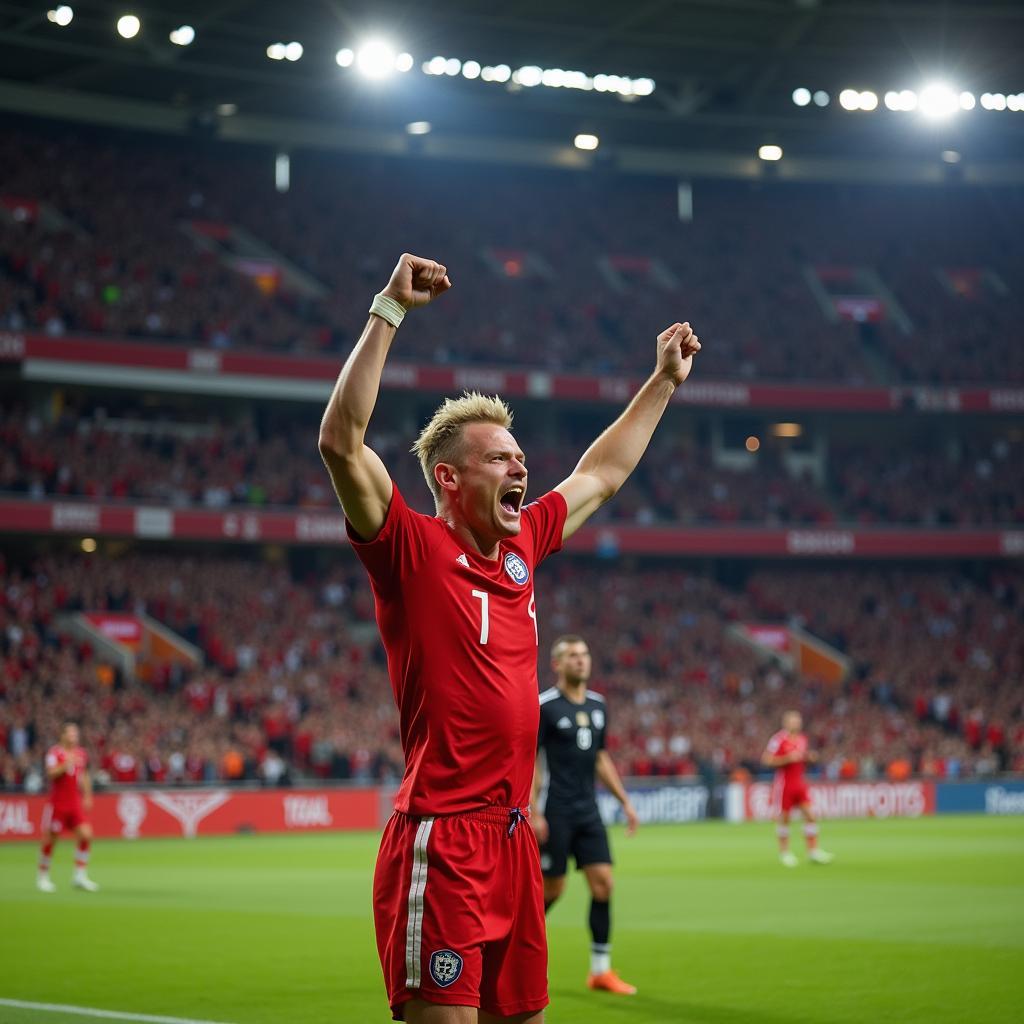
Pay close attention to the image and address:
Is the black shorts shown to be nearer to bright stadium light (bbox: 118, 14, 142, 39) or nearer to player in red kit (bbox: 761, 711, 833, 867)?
player in red kit (bbox: 761, 711, 833, 867)

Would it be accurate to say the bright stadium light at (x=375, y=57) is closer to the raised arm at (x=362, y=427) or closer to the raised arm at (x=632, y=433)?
the raised arm at (x=632, y=433)

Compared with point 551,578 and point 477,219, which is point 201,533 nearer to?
point 551,578

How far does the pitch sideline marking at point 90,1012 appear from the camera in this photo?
1077cm

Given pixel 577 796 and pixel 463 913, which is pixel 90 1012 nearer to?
pixel 577 796

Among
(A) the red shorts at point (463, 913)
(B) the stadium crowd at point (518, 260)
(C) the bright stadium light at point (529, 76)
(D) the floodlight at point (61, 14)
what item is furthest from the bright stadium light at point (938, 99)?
(A) the red shorts at point (463, 913)

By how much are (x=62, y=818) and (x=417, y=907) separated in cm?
1813

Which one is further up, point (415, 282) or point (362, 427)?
point (415, 282)

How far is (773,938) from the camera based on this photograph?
15.8 m

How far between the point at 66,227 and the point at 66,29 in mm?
7222

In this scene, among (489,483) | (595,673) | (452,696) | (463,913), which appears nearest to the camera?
(463,913)

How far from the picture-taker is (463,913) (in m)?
5.11

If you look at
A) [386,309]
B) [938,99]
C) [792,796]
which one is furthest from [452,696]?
[938,99]

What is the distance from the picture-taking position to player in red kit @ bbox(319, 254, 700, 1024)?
5070 millimetres

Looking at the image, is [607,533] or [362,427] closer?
[362,427]
